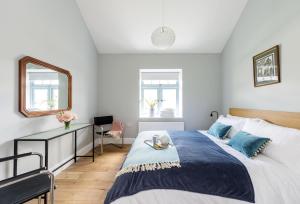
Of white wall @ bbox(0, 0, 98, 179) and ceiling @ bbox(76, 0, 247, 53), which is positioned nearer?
white wall @ bbox(0, 0, 98, 179)

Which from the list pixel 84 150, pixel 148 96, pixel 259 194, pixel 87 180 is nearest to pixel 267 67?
pixel 259 194

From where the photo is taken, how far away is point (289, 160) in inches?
63.1

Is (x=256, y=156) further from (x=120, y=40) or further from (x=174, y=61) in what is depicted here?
(x=120, y=40)

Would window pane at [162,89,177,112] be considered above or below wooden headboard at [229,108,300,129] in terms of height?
above

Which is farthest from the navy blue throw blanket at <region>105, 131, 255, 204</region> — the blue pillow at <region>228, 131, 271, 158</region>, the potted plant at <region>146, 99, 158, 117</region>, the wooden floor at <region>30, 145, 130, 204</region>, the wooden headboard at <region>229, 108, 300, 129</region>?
the potted plant at <region>146, 99, 158, 117</region>

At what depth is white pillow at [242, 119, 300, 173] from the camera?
157cm

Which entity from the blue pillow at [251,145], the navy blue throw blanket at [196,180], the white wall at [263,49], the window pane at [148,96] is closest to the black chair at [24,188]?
the navy blue throw blanket at [196,180]

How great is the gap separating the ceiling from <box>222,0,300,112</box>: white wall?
34 centimetres

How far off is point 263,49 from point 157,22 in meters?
2.11

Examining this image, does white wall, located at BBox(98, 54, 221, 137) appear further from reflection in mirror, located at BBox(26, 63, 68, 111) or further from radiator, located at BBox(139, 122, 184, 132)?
reflection in mirror, located at BBox(26, 63, 68, 111)

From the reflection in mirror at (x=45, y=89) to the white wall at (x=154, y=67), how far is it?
1631 millimetres

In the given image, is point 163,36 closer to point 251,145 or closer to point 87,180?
point 251,145

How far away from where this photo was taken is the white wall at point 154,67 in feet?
15.0

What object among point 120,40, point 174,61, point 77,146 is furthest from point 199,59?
point 77,146
